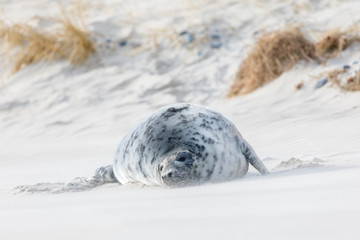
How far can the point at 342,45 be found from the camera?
8.27 metres

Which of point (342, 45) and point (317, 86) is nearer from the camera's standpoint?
point (317, 86)

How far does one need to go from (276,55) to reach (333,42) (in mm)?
660

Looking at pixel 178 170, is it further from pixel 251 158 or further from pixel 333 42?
pixel 333 42

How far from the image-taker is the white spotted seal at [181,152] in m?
3.71

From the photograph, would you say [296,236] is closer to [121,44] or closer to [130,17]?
[121,44]

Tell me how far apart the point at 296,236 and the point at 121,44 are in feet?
28.8

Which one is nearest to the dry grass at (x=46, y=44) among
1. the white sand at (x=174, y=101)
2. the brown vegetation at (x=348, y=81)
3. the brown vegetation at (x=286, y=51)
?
the white sand at (x=174, y=101)

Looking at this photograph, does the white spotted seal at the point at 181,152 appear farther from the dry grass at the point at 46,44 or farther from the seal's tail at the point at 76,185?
the dry grass at the point at 46,44

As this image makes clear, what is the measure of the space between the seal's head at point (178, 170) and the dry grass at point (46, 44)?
6.72m

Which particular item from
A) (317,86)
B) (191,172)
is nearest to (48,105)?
(317,86)

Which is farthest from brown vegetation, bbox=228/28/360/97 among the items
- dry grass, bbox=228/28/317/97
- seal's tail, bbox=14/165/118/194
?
seal's tail, bbox=14/165/118/194

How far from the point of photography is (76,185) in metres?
4.23

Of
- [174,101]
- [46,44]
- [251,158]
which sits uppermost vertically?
[46,44]

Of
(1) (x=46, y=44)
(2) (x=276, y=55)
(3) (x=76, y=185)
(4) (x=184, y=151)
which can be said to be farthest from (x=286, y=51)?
(4) (x=184, y=151)
